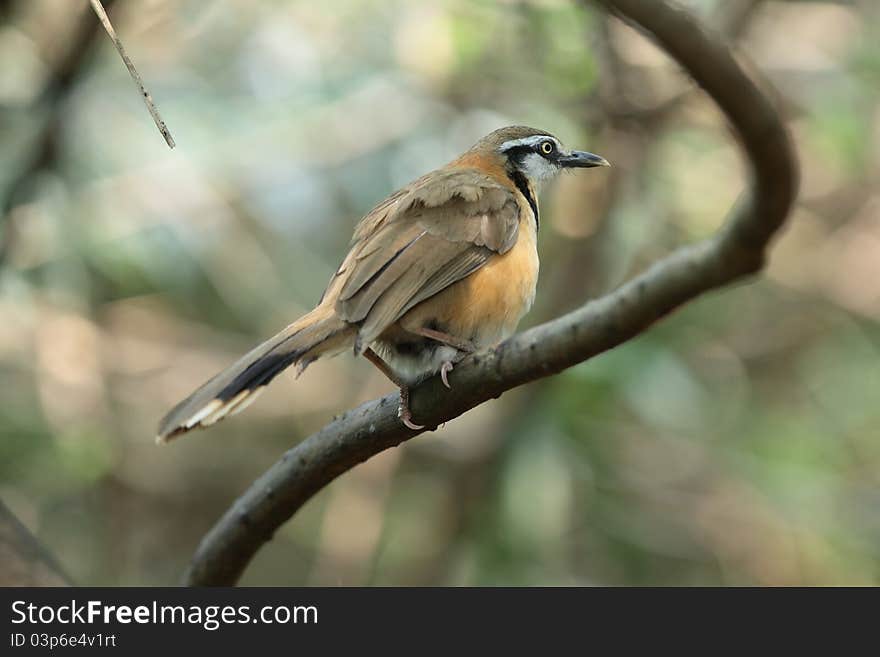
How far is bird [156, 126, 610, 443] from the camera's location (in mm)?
3480

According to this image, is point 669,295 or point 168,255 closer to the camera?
point 669,295

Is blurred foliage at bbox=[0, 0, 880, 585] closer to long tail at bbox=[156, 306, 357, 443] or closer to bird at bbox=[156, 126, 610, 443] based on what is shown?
bird at bbox=[156, 126, 610, 443]

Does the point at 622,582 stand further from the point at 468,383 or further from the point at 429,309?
the point at 468,383

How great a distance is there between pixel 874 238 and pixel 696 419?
1.81m

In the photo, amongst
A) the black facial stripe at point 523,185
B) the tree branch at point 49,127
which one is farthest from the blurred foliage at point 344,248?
the black facial stripe at point 523,185

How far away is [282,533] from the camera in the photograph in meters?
8.56

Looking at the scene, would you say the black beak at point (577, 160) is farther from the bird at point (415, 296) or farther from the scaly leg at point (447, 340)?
the scaly leg at point (447, 340)

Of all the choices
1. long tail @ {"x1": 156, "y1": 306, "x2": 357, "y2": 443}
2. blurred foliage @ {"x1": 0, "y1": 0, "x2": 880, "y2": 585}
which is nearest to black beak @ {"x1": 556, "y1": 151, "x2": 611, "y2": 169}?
blurred foliage @ {"x1": 0, "y1": 0, "x2": 880, "y2": 585}

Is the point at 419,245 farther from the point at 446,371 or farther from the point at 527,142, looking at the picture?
the point at 527,142

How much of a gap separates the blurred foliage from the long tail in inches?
119

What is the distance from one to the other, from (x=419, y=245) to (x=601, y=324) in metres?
1.67

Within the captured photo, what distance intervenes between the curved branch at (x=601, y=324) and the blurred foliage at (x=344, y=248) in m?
3.03
